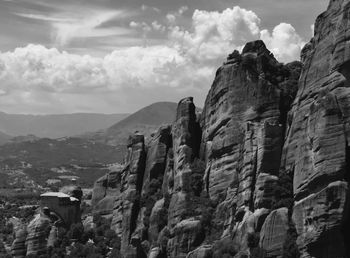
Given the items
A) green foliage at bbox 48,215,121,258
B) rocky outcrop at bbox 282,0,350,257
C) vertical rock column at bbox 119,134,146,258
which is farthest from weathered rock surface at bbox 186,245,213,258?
green foliage at bbox 48,215,121,258

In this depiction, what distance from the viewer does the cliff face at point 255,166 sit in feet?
239

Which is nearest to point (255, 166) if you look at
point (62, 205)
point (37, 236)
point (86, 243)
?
point (86, 243)

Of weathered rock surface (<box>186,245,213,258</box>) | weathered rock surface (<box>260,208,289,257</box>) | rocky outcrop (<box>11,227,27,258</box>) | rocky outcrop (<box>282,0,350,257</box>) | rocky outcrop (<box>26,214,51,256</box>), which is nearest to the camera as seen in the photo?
rocky outcrop (<box>282,0,350,257</box>)

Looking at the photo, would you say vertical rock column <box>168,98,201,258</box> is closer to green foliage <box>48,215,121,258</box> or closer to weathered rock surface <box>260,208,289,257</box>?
weathered rock surface <box>260,208,289,257</box>

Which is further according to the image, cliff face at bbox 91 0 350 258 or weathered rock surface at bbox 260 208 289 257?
weathered rock surface at bbox 260 208 289 257

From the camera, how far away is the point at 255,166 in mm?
82062

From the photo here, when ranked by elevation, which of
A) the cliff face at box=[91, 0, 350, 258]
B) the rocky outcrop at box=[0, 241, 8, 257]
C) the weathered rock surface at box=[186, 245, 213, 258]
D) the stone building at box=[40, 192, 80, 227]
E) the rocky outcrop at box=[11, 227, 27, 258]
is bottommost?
the rocky outcrop at box=[0, 241, 8, 257]

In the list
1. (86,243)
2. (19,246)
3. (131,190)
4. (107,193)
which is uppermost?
(131,190)

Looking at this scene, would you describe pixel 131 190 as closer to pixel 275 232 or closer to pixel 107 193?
pixel 107 193

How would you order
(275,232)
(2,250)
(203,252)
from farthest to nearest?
1. (2,250)
2. (203,252)
3. (275,232)

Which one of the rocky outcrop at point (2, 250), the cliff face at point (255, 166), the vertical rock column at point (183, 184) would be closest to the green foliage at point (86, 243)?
the cliff face at point (255, 166)

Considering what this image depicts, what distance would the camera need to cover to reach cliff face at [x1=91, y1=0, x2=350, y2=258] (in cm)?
7281

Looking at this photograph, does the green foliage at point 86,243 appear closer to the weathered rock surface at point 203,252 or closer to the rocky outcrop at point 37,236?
the rocky outcrop at point 37,236

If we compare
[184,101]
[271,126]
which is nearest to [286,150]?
[271,126]
